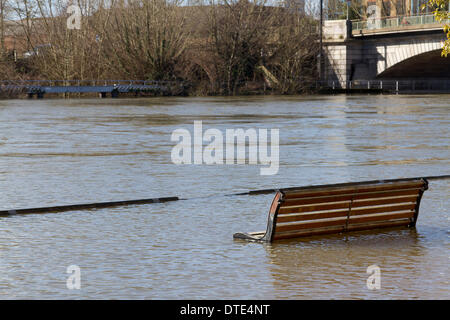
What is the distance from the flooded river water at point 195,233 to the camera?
7.88m

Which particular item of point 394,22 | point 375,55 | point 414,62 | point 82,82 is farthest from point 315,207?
point 375,55

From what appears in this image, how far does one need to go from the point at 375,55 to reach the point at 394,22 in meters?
6.75

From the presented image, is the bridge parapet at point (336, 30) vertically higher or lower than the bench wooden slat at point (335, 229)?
higher

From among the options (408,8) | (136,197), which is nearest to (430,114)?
(136,197)

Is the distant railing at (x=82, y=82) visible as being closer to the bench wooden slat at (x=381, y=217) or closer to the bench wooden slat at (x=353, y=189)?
the bench wooden slat at (x=381, y=217)

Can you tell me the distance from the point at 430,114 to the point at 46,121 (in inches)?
641

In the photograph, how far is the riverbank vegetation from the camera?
72.5 meters

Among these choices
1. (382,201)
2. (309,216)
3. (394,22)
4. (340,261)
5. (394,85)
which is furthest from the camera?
(394,85)

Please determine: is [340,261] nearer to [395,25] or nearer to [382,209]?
[382,209]

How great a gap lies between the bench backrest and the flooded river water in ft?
0.50

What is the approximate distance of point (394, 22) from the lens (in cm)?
7469

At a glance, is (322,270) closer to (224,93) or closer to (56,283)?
(56,283)

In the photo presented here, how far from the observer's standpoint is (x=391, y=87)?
82.9 meters

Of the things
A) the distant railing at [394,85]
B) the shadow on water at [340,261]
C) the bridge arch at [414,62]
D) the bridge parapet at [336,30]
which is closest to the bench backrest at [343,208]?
the shadow on water at [340,261]
